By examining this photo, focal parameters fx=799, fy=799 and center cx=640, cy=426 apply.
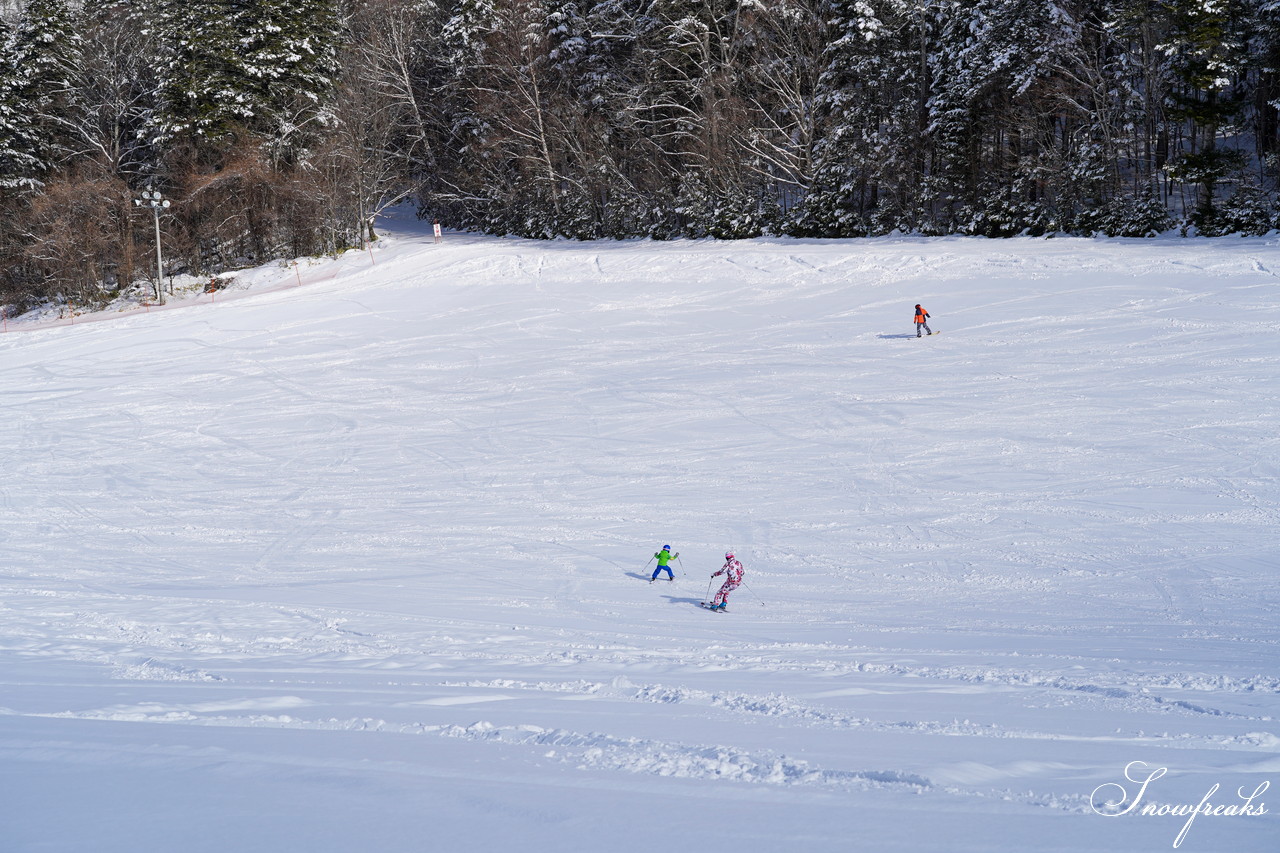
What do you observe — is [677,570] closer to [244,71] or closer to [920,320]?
[920,320]

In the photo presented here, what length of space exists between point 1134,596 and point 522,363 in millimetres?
16252

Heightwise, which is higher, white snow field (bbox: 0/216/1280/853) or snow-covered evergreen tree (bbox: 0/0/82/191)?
snow-covered evergreen tree (bbox: 0/0/82/191)

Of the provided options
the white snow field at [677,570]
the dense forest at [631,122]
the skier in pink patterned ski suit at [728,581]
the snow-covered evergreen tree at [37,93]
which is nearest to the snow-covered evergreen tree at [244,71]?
the dense forest at [631,122]

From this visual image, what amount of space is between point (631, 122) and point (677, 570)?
1350 inches

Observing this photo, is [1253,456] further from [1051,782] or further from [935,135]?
[935,135]

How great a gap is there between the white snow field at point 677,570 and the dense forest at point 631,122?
6394mm

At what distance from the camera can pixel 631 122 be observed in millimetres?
40219

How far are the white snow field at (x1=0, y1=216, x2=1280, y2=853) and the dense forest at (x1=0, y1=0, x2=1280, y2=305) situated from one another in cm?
639

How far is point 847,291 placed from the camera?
84.8ft

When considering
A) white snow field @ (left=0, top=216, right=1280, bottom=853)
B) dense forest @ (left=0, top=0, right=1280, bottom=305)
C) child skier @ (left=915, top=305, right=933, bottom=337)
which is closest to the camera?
white snow field @ (left=0, top=216, right=1280, bottom=853)

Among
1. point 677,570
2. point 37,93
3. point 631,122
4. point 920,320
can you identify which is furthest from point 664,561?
point 37,93

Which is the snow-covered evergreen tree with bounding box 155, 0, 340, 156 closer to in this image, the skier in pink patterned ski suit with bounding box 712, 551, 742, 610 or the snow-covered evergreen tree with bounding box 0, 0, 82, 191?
the snow-covered evergreen tree with bounding box 0, 0, 82, 191

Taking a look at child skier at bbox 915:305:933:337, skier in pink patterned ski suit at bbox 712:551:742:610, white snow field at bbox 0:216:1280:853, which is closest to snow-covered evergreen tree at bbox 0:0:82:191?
white snow field at bbox 0:216:1280:853

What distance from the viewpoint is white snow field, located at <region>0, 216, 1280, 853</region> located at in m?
3.98
